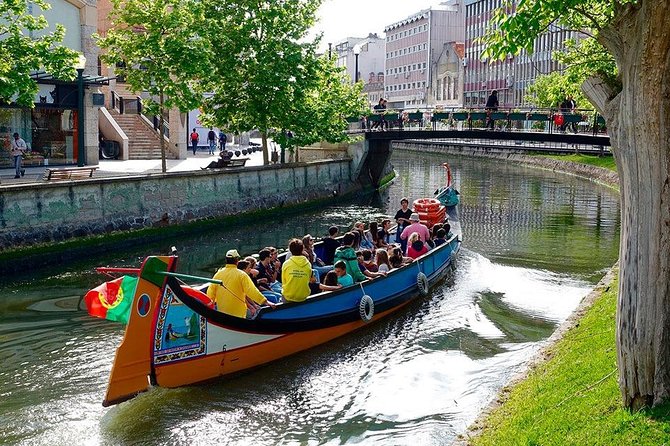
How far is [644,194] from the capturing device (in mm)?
8180

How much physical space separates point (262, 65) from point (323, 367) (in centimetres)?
2157

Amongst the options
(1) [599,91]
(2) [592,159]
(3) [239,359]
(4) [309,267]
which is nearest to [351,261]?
(4) [309,267]

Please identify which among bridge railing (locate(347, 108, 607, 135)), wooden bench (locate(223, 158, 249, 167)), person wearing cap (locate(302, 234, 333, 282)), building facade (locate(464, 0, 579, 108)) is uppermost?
building facade (locate(464, 0, 579, 108))

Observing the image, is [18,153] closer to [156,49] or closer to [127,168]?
[156,49]

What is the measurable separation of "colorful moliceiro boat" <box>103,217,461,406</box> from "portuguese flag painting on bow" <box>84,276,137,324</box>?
264 millimetres

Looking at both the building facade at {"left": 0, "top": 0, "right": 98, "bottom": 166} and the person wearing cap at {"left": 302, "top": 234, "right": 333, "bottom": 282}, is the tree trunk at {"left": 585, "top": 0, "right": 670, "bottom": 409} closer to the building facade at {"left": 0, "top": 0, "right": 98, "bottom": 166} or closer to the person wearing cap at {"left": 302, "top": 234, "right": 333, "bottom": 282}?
the person wearing cap at {"left": 302, "top": 234, "right": 333, "bottom": 282}

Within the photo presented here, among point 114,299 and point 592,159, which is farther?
point 592,159

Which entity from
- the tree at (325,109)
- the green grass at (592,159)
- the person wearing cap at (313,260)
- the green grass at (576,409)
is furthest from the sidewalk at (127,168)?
the green grass at (592,159)

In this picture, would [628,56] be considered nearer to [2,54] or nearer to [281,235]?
[2,54]

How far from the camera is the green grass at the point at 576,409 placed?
314 inches

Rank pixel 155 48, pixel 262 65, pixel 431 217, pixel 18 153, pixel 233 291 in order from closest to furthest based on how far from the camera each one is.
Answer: pixel 233 291, pixel 431 217, pixel 155 48, pixel 18 153, pixel 262 65

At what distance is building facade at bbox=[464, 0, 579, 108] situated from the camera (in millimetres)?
100500

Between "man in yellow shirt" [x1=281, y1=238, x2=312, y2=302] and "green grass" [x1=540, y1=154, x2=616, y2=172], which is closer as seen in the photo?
"man in yellow shirt" [x1=281, y1=238, x2=312, y2=302]

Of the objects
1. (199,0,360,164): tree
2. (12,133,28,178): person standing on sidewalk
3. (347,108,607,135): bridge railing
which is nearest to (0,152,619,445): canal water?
(12,133,28,178): person standing on sidewalk
